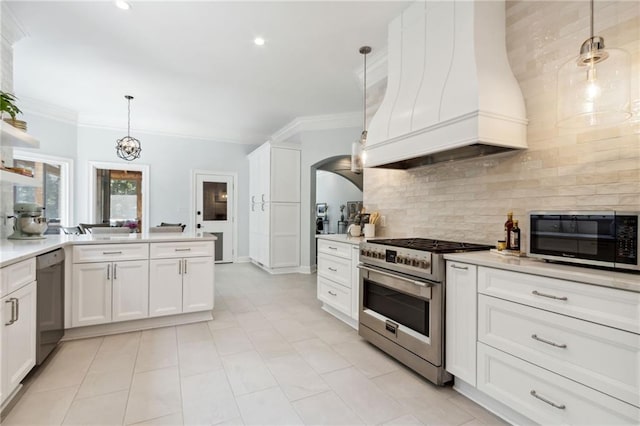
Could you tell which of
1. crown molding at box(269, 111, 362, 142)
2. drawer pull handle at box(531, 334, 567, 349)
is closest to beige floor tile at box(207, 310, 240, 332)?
drawer pull handle at box(531, 334, 567, 349)

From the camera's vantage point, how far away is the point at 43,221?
9.72 ft

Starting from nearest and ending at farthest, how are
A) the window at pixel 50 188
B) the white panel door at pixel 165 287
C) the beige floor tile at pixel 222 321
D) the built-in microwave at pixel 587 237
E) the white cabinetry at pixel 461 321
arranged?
the built-in microwave at pixel 587 237, the white cabinetry at pixel 461 321, the white panel door at pixel 165 287, the beige floor tile at pixel 222 321, the window at pixel 50 188

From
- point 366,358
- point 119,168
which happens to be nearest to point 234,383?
Result: point 366,358

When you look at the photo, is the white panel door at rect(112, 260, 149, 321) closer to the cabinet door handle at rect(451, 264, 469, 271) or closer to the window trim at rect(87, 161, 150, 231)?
the cabinet door handle at rect(451, 264, 469, 271)

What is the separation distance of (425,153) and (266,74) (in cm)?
264

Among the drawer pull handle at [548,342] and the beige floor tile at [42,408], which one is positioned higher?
the drawer pull handle at [548,342]

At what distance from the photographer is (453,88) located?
2.13 m

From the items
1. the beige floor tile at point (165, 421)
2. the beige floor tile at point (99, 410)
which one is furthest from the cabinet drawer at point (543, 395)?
the beige floor tile at point (99, 410)

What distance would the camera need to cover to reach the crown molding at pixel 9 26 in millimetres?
2766

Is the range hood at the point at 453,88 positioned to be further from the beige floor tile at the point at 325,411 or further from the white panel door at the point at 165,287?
the white panel door at the point at 165,287

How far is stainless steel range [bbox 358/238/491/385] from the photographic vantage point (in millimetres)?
2053

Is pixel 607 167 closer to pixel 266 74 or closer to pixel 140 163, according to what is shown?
pixel 266 74

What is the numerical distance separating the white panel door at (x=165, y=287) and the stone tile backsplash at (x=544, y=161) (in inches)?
101

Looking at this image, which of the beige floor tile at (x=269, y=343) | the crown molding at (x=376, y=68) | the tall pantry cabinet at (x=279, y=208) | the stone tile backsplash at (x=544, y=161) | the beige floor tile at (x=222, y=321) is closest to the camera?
the stone tile backsplash at (x=544, y=161)
